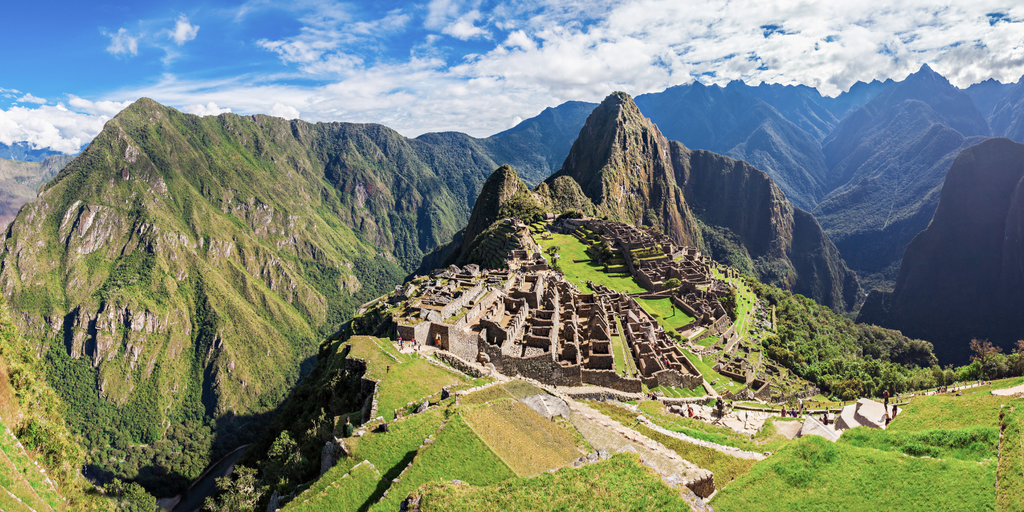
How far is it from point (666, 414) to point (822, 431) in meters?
9.52

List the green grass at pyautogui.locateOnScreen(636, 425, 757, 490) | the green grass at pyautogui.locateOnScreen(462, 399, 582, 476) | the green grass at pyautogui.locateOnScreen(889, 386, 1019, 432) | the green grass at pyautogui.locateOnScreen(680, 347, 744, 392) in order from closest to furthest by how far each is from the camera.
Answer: the green grass at pyautogui.locateOnScreen(462, 399, 582, 476)
the green grass at pyautogui.locateOnScreen(636, 425, 757, 490)
the green grass at pyautogui.locateOnScreen(889, 386, 1019, 432)
the green grass at pyautogui.locateOnScreen(680, 347, 744, 392)

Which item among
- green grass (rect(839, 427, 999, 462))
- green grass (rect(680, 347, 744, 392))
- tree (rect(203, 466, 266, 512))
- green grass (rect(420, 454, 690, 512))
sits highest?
green grass (rect(420, 454, 690, 512))

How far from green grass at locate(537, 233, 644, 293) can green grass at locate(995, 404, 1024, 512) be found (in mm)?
56709

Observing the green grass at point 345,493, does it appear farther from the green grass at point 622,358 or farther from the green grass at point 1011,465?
the green grass at point 622,358

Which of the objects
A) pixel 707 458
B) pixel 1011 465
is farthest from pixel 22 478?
pixel 1011 465

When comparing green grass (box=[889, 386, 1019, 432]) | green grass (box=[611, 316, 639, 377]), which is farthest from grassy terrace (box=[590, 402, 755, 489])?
green grass (box=[611, 316, 639, 377])

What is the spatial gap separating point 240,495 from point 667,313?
193 feet

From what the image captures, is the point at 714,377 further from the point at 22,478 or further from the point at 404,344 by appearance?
the point at 22,478

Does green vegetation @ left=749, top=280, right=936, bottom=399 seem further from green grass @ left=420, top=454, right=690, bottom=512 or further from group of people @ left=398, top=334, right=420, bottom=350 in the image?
green grass @ left=420, top=454, right=690, bottom=512

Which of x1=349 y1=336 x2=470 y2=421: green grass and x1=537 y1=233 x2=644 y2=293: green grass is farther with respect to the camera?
x1=537 y1=233 x2=644 y2=293: green grass

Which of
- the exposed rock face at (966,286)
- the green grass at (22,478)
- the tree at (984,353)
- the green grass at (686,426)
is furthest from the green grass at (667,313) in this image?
the exposed rock face at (966,286)

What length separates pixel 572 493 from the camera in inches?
505

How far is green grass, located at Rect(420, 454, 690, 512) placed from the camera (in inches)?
485

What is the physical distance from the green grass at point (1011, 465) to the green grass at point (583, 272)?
56.7 meters
